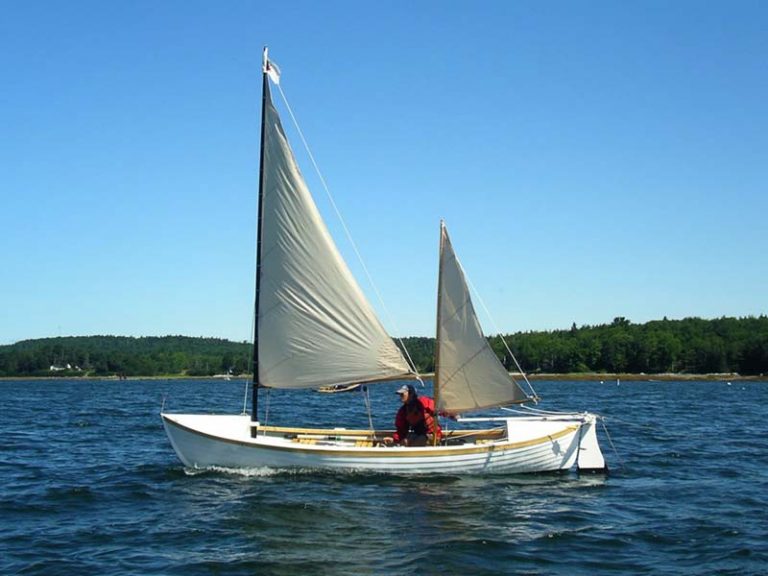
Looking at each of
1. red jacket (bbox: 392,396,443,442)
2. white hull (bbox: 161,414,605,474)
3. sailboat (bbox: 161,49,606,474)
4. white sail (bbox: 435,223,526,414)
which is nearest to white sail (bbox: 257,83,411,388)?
sailboat (bbox: 161,49,606,474)

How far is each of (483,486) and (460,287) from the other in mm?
5370

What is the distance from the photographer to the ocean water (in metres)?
13.6

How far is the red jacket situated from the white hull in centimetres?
70

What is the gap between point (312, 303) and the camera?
21500 millimetres

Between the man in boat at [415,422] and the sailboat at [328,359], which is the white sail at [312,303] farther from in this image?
the man in boat at [415,422]

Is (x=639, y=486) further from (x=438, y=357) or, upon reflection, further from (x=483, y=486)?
(x=438, y=357)

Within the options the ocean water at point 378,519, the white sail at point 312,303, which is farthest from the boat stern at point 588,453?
the white sail at point 312,303

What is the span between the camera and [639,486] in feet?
67.8

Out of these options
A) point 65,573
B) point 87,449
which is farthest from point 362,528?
point 87,449

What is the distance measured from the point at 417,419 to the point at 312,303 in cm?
427

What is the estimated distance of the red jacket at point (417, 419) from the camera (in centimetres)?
2189

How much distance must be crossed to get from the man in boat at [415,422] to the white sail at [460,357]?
1.59 ft

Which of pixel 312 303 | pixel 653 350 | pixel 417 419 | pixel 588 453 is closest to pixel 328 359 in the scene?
pixel 312 303

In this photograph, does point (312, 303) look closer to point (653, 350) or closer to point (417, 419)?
point (417, 419)
